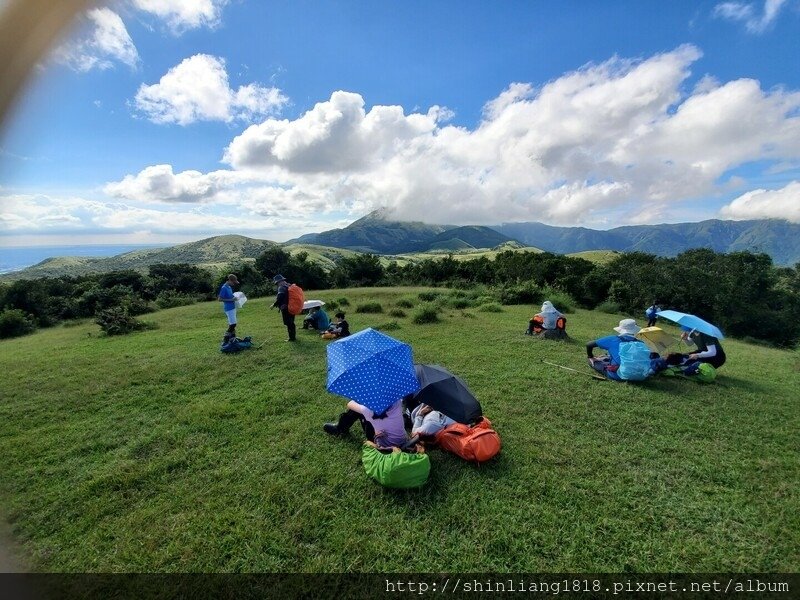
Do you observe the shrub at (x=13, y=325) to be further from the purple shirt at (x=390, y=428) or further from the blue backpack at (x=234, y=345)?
the purple shirt at (x=390, y=428)

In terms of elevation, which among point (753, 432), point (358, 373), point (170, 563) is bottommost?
point (753, 432)

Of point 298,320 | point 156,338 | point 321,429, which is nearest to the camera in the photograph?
point 321,429

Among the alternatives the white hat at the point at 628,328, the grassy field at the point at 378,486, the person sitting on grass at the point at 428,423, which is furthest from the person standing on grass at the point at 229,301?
the white hat at the point at 628,328

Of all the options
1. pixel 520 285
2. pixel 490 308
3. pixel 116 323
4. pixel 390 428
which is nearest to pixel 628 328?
pixel 390 428

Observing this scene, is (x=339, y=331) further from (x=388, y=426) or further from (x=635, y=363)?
(x=635, y=363)

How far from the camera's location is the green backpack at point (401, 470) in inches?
189

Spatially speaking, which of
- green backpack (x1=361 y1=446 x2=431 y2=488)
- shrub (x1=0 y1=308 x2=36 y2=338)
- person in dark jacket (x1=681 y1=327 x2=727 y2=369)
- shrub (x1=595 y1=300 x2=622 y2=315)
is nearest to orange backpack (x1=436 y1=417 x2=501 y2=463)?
green backpack (x1=361 y1=446 x2=431 y2=488)

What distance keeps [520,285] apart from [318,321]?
17.4 m

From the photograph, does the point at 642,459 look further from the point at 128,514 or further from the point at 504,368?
the point at 128,514

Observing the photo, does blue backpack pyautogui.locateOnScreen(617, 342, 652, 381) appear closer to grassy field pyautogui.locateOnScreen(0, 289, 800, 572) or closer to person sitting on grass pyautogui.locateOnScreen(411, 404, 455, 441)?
grassy field pyautogui.locateOnScreen(0, 289, 800, 572)

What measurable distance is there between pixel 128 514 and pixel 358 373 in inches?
132

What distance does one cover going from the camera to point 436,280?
42406mm

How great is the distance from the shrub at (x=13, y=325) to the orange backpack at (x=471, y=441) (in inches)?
1098

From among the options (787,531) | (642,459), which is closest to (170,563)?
(642,459)
